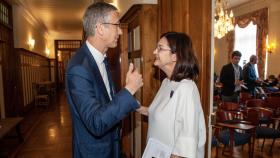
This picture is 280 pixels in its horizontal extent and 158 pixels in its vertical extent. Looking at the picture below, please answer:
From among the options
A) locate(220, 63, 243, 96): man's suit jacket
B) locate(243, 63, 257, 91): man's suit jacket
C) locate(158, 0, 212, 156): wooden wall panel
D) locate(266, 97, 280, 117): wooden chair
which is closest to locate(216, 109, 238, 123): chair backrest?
locate(220, 63, 243, 96): man's suit jacket

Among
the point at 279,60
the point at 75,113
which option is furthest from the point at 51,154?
the point at 279,60

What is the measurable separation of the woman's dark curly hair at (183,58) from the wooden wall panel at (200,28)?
222 mm

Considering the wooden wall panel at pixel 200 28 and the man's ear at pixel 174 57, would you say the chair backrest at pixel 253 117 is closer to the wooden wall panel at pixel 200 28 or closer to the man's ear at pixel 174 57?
the wooden wall panel at pixel 200 28

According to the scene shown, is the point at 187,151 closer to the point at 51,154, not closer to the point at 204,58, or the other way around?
the point at 204,58

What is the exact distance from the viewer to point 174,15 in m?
1.82

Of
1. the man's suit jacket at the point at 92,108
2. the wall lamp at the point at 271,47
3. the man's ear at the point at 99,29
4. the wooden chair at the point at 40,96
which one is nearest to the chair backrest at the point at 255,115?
the man's suit jacket at the point at 92,108

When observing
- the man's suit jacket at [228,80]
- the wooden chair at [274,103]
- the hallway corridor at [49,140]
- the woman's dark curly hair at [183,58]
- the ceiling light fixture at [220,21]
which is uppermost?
the ceiling light fixture at [220,21]

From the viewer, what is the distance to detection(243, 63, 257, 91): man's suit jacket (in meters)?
6.24

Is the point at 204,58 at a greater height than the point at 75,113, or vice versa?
the point at 204,58

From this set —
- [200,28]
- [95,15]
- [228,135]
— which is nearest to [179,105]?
[200,28]

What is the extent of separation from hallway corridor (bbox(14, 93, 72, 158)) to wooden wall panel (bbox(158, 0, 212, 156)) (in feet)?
9.73

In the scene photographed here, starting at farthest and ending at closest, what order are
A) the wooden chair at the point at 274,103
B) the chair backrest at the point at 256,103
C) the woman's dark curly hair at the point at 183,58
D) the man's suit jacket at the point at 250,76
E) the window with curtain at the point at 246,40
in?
the window with curtain at the point at 246,40
the man's suit jacket at the point at 250,76
the wooden chair at the point at 274,103
the chair backrest at the point at 256,103
the woman's dark curly hair at the point at 183,58

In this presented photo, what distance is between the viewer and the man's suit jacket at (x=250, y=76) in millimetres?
6238

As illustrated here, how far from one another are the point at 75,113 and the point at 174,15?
1.07 m
